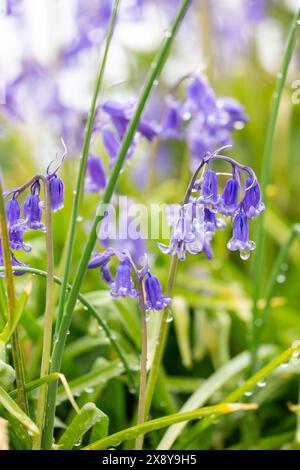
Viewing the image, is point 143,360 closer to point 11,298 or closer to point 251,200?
point 11,298

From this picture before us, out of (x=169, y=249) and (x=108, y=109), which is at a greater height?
(x=108, y=109)

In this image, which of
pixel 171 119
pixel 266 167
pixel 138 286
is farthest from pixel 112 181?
pixel 171 119

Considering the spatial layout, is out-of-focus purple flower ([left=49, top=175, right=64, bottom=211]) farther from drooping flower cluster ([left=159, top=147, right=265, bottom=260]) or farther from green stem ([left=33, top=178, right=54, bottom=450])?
drooping flower cluster ([left=159, top=147, right=265, bottom=260])

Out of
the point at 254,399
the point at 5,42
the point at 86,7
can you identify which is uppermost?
the point at 86,7

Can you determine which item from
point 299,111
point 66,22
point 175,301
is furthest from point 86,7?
point 299,111
